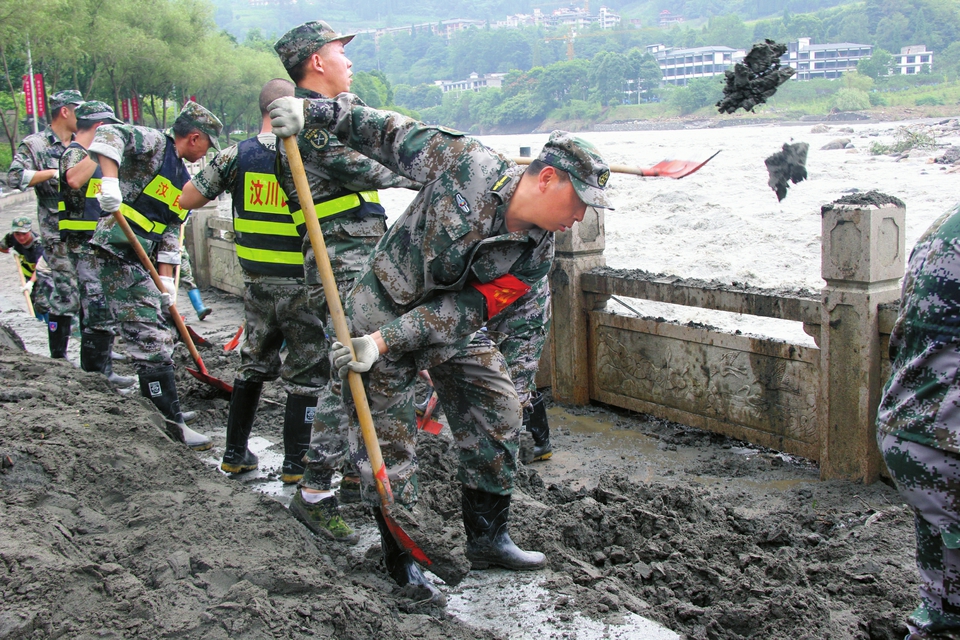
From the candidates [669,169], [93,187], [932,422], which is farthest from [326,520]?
[93,187]

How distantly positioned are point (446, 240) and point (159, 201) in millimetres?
3237

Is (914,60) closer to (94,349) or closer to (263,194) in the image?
(94,349)

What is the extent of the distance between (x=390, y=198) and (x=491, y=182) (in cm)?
2900

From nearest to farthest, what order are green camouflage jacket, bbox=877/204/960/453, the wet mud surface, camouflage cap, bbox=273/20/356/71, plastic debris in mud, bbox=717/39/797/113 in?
green camouflage jacket, bbox=877/204/960/453
the wet mud surface
camouflage cap, bbox=273/20/356/71
plastic debris in mud, bbox=717/39/797/113

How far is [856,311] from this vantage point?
177 inches

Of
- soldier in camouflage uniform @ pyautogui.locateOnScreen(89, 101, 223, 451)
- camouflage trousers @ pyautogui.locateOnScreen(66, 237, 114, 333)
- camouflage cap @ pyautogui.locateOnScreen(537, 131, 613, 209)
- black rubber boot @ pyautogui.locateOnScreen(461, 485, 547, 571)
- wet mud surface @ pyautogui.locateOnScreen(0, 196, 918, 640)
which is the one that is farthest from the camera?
camouflage trousers @ pyautogui.locateOnScreen(66, 237, 114, 333)

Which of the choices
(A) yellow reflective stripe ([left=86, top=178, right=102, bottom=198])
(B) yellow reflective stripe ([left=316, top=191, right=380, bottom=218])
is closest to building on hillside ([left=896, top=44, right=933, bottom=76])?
(A) yellow reflective stripe ([left=86, top=178, right=102, bottom=198])

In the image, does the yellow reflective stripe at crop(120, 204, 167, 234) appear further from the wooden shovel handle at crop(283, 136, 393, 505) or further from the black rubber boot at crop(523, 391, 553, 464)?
the black rubber boot at crop(523, 391, 553, 464)

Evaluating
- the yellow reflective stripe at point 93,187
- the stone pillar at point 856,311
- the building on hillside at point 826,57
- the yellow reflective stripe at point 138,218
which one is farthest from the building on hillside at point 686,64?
the yellow reflective stripe at point 138,218

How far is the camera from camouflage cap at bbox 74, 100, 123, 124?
616cm

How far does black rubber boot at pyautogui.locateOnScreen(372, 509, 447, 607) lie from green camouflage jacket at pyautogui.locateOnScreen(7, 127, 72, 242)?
17.4 feet

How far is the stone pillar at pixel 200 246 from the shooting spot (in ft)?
37.7

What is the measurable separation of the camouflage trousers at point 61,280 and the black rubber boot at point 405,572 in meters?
4.70

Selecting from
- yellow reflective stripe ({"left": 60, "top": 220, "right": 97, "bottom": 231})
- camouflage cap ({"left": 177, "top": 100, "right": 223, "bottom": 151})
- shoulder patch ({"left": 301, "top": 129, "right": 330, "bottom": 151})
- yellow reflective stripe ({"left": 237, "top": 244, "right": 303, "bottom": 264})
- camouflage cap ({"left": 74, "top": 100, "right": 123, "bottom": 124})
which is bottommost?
yellow reflective stripe ({"left": 237, "top": 244, "right": 303, "bottom": 264})
